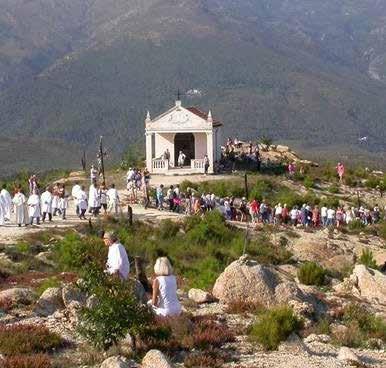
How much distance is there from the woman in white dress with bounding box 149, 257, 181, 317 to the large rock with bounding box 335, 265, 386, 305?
8.62 metres

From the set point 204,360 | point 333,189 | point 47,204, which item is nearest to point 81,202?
point 47,204

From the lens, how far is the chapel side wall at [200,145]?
167 feet

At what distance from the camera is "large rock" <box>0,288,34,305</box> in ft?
54.7

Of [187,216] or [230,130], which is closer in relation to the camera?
[187,216]

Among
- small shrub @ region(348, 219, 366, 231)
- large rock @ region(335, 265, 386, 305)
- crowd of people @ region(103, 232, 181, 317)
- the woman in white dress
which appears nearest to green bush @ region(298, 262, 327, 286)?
large rock @ region(335, 265, 386, 305)

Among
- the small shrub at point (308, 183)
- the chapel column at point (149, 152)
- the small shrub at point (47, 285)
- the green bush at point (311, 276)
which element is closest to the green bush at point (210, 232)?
the green bush at point (311, 276)

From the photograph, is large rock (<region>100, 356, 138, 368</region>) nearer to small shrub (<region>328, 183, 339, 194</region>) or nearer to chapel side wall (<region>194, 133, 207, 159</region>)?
chapel side wall (<region>194, 133, 207, 159</region>)

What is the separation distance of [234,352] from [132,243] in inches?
604

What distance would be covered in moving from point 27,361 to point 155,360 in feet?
5.89

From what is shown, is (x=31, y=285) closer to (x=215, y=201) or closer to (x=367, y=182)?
(x=215, y=201)

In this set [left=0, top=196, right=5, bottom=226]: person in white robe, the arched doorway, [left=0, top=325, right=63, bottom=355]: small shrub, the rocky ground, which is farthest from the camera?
the arched doorway

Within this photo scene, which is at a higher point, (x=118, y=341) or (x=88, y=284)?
(x=88, y=284)

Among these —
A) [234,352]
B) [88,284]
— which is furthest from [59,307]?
[234,352]

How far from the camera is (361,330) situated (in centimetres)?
1680
